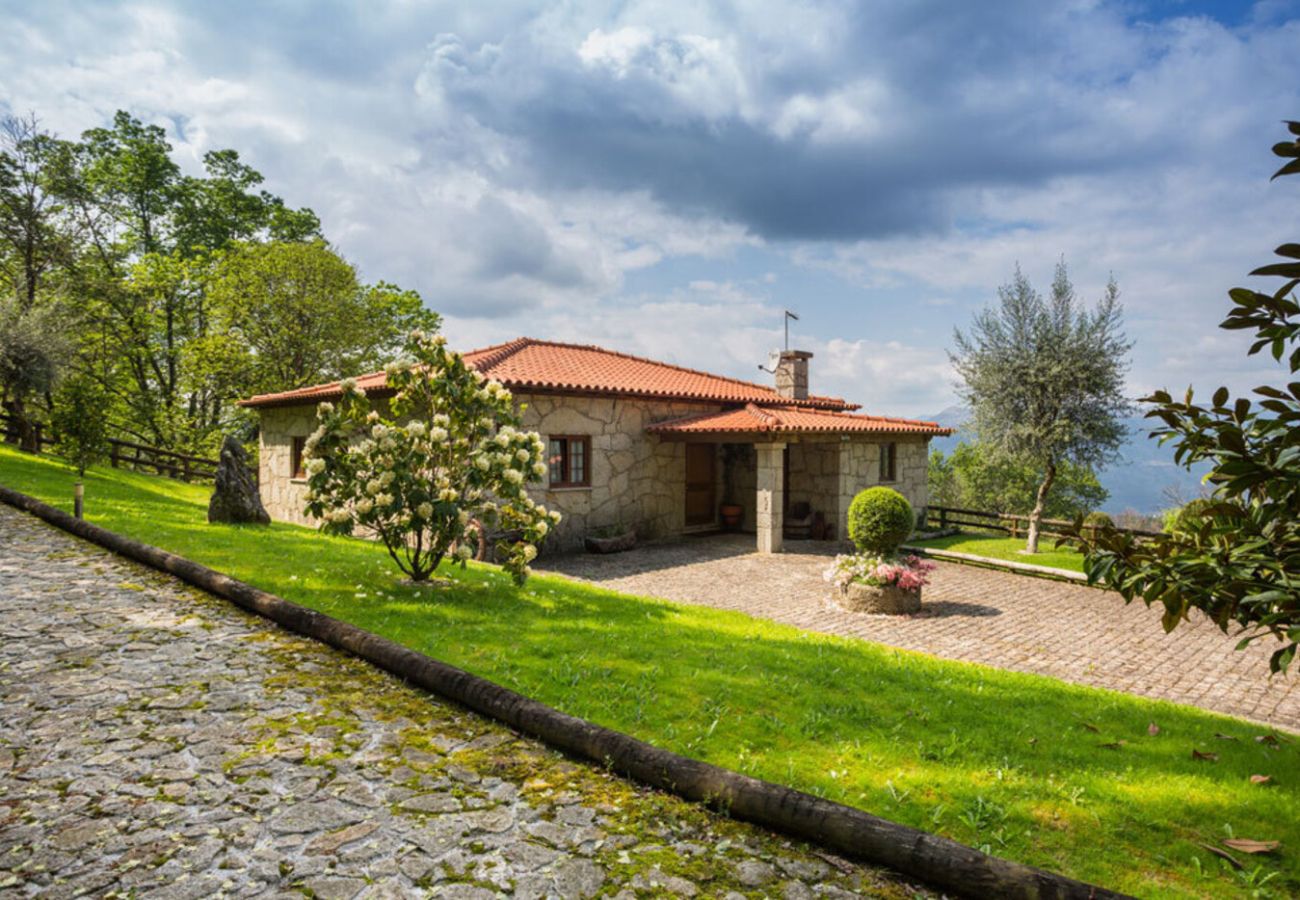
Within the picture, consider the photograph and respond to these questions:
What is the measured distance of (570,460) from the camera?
1540 cm

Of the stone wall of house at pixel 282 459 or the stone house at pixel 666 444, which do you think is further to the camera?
the stone wall of house at pixel 282 459

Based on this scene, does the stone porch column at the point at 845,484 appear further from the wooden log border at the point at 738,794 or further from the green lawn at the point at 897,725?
the wooden log border at the point at 738,794

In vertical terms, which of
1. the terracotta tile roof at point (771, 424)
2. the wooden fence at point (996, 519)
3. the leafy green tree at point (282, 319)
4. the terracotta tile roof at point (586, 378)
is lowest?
the wooden fence at point (996, 519)

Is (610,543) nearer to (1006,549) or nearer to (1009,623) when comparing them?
(1009,623)

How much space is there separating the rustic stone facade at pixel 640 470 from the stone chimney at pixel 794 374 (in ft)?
10.1

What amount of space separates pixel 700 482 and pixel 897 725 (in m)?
14.3

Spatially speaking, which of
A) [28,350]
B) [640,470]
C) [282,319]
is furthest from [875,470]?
[28,350]

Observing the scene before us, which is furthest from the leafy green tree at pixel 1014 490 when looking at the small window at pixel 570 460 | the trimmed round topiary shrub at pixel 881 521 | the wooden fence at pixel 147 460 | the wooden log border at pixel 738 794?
the wooden log border at pixel 738 794

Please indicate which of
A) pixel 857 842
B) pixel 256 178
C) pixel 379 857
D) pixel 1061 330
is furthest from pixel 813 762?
pixel 256 178

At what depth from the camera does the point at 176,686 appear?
4.96 metres

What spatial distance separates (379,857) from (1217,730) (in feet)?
Answer: 19.1

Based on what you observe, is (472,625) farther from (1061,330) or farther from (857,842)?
(1061,330)

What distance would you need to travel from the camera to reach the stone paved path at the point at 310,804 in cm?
294

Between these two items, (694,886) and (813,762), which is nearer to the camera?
(694,886)
